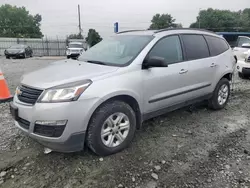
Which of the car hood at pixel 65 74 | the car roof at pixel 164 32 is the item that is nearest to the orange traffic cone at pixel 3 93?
the car hood at pixel 65 74

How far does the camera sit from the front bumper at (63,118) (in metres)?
2.71

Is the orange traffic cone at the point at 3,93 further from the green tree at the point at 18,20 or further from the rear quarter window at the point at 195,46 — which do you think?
the green tree at the point at 18,20

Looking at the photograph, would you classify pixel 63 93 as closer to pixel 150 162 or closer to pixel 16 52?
pixel 150 162

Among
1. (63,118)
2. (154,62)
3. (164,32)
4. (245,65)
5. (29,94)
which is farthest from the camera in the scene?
(245,65)

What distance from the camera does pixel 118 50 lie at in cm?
388

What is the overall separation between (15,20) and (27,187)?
7304 cm

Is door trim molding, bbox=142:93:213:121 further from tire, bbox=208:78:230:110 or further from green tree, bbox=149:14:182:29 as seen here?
green tree, bbox=149:14:182:29

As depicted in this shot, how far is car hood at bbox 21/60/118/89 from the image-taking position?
2898 mm

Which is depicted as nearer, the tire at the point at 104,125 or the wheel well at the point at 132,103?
the tire at the point at 104,125

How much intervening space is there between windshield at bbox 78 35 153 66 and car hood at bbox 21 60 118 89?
0.28 m

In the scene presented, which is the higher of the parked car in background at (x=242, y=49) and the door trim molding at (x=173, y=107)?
the parked car in background at (x=242, y=49)

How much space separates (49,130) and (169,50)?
2.31m

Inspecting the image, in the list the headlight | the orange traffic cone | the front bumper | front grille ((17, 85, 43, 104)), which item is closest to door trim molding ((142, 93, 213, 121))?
the front bumper

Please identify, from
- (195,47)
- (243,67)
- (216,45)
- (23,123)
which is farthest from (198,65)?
(243,67)
